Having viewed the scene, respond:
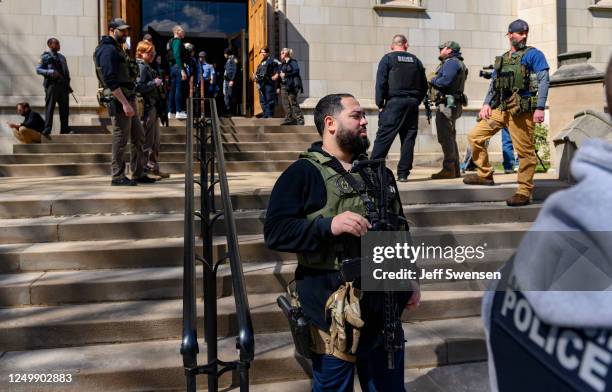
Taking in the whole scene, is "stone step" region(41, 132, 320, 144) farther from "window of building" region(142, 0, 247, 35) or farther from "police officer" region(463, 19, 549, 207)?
"window of building" region(142, 0, 247, 35)

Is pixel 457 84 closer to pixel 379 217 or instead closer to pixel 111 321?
pixel 111 321

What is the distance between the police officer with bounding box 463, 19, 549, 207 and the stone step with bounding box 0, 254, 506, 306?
1.78 metres

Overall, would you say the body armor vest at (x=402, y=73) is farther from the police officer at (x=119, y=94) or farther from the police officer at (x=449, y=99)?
the police officer at (x=119, y=94)

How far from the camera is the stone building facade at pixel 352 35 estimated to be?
1131 centimetres

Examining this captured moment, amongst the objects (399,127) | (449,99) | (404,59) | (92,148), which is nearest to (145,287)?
(399,127)

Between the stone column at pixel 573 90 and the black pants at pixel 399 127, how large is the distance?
12.9 feet

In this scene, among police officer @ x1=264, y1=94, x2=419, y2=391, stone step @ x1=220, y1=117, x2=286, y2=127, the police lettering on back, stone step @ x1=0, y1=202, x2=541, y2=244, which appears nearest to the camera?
the police lettering on back

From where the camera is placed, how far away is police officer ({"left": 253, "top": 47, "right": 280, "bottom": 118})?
11.5m

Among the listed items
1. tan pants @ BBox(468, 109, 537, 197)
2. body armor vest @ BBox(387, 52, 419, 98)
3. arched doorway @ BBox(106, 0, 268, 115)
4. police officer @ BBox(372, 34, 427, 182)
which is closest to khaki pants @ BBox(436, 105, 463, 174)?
police officer @ BBox(372, 34, 427, 182)

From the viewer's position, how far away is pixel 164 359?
357cm

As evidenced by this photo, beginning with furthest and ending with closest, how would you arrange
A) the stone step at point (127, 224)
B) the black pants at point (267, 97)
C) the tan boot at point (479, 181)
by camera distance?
the black pants at point (267, 97) → the tan boot at point (479, 181) → the stone step at point (127, 224)

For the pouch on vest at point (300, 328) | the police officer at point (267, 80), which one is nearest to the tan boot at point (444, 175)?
the police officer at point (267, 80)

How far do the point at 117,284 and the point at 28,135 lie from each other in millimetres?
6458

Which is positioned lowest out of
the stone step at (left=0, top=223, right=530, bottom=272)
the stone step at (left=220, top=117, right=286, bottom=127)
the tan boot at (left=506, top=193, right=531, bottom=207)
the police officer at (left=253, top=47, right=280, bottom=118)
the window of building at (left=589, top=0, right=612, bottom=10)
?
the stone step at (left=0, top=223, right=530, bottom=272)
